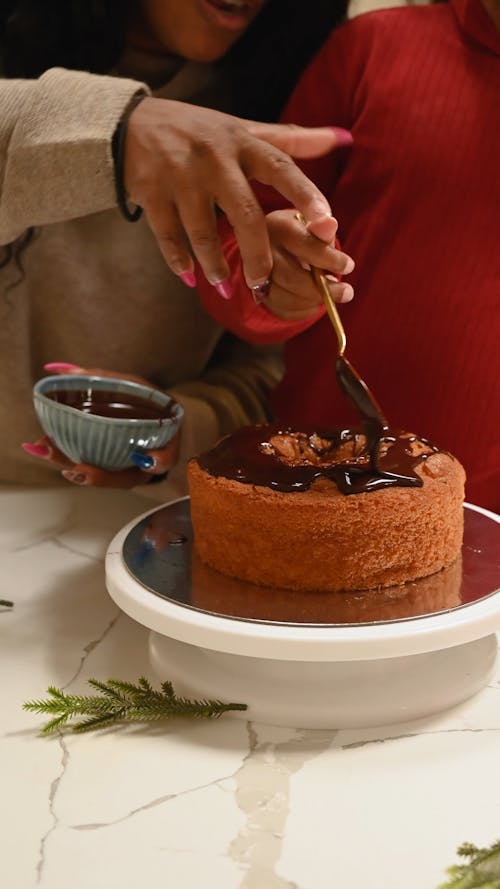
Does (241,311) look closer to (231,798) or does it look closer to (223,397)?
(223,397)

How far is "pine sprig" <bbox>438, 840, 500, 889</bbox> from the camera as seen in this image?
2.10 ft

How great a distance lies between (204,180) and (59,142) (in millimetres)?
204

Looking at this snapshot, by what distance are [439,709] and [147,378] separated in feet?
2.95

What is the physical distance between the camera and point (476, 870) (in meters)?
0.65

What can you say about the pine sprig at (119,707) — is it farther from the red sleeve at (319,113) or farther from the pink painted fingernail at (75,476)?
the red sleeve at (319,113)

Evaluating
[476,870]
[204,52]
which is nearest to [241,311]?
[204,52]

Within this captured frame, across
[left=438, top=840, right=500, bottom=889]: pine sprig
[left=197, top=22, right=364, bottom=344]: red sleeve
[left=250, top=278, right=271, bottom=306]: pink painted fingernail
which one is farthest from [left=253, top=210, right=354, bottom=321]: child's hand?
[left=438, top=840, right=500, bottom=889]: pine sprig

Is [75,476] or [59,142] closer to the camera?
[59,142]

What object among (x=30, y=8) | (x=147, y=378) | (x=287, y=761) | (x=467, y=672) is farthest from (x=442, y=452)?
(x=30, y=8)

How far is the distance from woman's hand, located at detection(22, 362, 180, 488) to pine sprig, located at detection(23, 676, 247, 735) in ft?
1.33

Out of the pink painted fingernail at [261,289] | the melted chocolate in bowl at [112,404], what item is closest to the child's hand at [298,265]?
the pink painted fingernail at [261,289]

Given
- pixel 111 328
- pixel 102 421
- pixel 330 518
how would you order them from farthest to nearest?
pixel 111 328, pixel 102 421, pixel 330 518

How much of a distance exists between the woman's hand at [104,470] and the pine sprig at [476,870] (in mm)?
694

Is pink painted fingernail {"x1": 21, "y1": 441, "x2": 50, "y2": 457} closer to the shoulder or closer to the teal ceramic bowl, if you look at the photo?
the teal ceramic bowl
